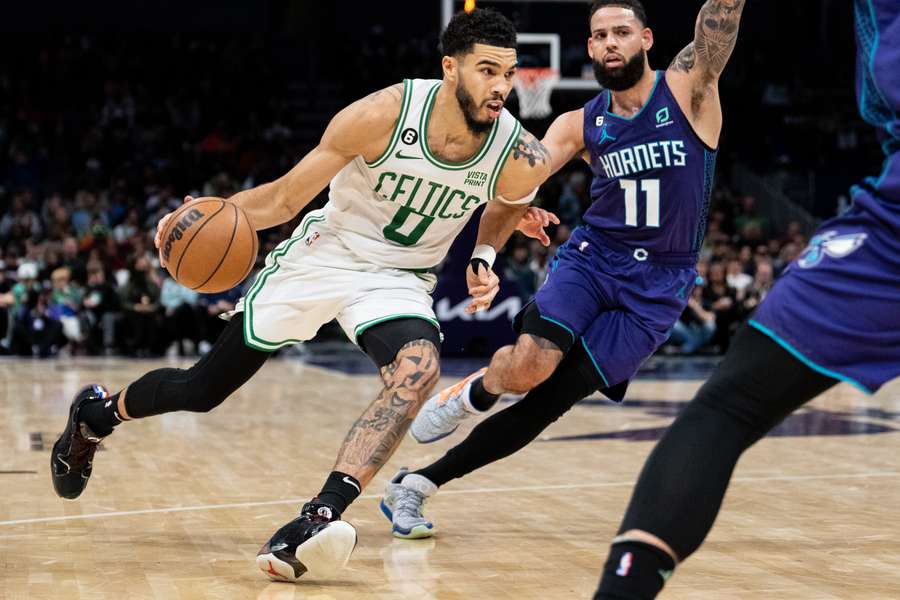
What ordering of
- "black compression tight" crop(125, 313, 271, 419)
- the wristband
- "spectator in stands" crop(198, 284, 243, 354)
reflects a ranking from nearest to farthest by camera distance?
"black compression tight" crop(125, 313, 271, 419) → the wristband → "spectator in stands" crop(198, 284, 243, 354)

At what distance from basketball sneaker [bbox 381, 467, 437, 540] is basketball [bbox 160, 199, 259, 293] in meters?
1.04

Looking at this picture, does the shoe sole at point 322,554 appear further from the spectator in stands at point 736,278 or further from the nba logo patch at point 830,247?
the spectator in stands at point 736,278

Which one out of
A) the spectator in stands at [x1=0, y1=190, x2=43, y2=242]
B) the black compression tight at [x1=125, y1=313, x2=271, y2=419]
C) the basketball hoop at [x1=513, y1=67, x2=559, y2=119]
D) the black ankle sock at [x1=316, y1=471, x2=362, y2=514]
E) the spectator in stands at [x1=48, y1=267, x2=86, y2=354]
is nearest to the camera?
the black ankle sock at [x1=316, y1=471, x2=362, y2=514]

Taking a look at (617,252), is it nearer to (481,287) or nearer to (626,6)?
(481,287)

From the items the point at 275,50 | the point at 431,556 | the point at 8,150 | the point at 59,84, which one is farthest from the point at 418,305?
the point at 275,50

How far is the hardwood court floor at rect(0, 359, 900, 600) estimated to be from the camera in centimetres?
414

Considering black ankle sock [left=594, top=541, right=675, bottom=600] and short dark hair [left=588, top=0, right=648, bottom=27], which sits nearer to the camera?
black ankle sock [left=594, top=541, right=675, bottom=600]

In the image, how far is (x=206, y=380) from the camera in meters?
4.90

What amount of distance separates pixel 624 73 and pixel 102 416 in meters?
2.50

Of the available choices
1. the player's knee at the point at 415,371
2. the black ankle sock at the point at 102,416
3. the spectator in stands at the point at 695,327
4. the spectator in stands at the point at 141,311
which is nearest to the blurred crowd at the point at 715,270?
the spectator in stands at the point at 695,327

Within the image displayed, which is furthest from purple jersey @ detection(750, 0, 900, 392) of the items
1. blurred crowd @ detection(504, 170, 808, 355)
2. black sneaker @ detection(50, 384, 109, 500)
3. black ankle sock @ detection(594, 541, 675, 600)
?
blurred crowd @ detection(504, 170, 808, 355)

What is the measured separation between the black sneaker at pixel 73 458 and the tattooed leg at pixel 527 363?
1.70m

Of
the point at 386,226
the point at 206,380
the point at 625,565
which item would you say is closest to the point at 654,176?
the point at 386,226

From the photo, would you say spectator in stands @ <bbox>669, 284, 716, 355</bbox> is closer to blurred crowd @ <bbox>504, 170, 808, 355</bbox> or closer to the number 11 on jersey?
blurred crowd @ <bbox>504, 170, 808, 355</bbox>
